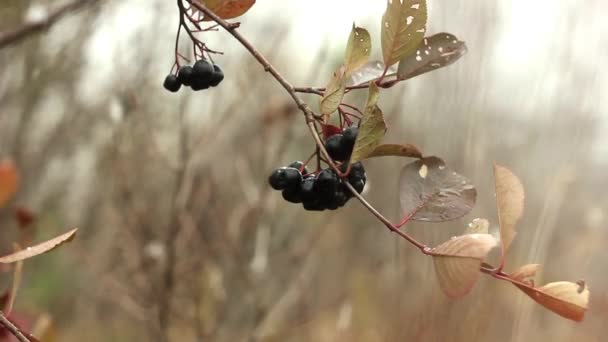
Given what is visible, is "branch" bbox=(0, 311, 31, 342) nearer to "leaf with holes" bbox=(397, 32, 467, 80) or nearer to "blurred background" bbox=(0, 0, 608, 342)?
"leaf with holes" bbox=(397, 32, 467, 80)

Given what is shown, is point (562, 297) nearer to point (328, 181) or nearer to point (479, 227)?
point (479, 227)

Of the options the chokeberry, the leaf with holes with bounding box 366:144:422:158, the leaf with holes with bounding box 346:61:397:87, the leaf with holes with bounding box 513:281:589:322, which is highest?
the chokeberry

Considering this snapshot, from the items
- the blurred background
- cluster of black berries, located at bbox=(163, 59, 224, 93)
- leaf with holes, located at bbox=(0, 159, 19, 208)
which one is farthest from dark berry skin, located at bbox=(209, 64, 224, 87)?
the blurred background

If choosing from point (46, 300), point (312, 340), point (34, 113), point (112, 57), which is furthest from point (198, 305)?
point (46, 300)

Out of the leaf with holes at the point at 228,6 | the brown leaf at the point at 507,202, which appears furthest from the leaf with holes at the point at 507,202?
the leaf with holes at the point at 228,6

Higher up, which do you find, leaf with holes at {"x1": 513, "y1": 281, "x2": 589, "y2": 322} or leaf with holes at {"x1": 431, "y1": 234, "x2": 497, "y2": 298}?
leaf with holes at {"x1": 431, "y1": 234, "x2": 497, "y2": 298}

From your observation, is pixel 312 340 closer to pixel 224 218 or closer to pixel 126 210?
pixel 224 218
